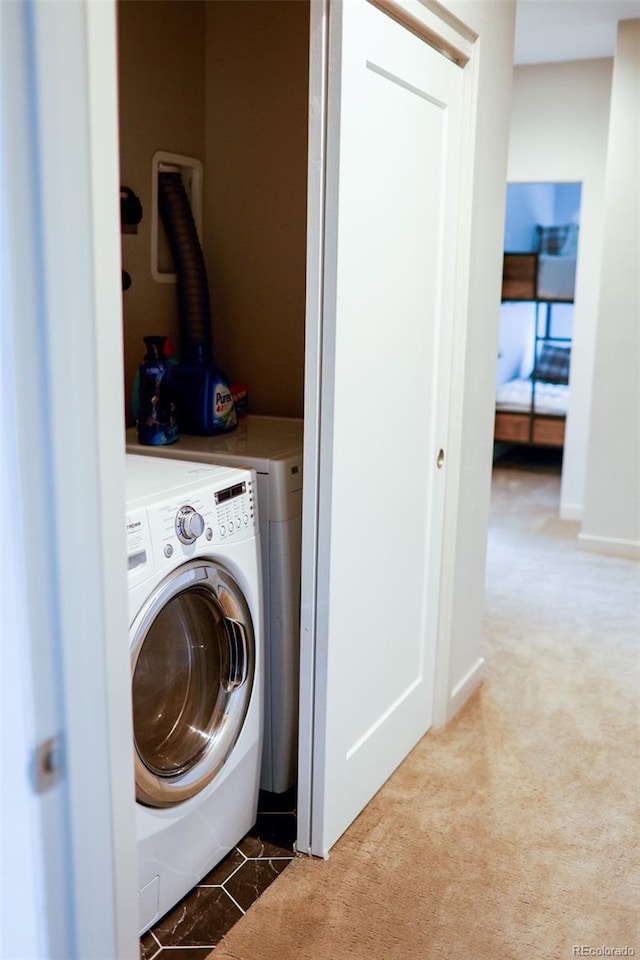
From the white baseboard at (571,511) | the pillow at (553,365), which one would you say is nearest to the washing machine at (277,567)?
the white baseboard at (571,511)

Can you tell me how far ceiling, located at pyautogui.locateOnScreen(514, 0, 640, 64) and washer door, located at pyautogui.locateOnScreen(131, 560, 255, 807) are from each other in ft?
10.9

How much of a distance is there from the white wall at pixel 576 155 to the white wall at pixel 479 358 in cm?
237

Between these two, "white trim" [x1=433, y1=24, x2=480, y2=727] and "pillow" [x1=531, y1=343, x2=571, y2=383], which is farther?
"pillow" [x1=531, y1=343, x2=571, y2=383]

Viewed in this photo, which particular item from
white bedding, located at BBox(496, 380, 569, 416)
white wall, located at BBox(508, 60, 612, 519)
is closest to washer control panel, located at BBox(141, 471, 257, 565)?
white wall, located at BBox(508, 60, 612, 519)

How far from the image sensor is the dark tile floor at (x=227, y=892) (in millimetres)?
1960

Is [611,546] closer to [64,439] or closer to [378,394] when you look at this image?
[378,394]

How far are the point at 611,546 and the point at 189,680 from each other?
3318mm

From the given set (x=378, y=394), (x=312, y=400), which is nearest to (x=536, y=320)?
(x=378, y=394)

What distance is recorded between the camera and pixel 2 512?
1.06 m

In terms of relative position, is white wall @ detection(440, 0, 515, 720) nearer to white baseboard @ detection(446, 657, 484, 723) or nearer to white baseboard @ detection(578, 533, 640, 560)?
white baseboard @ detection(446, 657, 484, 723)

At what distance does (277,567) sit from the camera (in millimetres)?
2309

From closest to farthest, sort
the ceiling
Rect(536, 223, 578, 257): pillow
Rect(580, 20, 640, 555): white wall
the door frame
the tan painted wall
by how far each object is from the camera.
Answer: the door frame → the tan painted wall → the ceiling → Rect(580, 20, 640, 555): white wall → Rect(536, 223, 578, 257): pillow

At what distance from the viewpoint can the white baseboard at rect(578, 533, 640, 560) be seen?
190 inches

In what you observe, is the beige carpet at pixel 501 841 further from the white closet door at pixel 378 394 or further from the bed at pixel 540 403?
the bed at pixel 540 403
